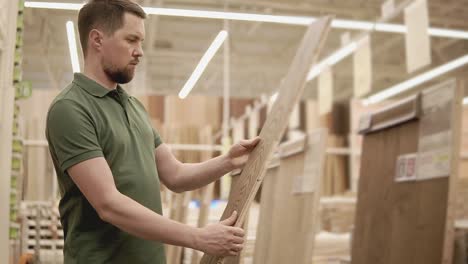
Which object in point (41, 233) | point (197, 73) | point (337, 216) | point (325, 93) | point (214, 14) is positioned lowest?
point (41, 233)

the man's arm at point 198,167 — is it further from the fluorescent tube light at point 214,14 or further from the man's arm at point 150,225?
the fluorescent tube light at point 214,14

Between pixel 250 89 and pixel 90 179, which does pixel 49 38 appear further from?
pixel 90 179

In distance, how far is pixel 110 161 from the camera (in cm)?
188

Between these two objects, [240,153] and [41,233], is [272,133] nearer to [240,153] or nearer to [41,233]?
[240,153]

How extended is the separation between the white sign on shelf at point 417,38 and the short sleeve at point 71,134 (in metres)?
3.99

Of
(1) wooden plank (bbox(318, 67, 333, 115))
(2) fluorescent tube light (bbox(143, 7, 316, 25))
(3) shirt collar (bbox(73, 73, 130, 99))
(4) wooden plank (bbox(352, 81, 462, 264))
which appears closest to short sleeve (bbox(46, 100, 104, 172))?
(3) shirt collar (bbox(73, 73, 130, 99))

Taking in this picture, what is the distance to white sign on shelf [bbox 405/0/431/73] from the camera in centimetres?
518

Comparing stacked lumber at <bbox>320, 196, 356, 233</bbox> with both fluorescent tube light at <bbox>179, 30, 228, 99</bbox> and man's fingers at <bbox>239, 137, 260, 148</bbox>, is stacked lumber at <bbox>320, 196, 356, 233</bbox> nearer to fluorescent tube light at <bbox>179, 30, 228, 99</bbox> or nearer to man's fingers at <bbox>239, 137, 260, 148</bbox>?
fluorescent tube light at <bbox>179, 30, 228, 99</bbox>

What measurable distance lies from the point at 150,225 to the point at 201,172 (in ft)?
1.93

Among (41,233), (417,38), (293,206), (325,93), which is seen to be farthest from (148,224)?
(325,93)

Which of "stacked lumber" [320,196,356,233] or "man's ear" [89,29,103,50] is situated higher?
"man's ear" [89,29,103,50]

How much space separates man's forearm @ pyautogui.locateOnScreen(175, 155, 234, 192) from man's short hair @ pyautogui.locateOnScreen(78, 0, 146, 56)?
2.16 feet

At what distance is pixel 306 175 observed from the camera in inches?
137

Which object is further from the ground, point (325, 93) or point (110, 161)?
point (325, 93)
